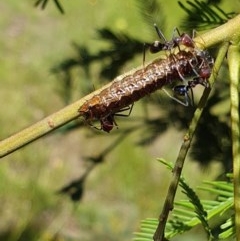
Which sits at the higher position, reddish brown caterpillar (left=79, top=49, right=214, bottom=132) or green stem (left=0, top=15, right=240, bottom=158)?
green stem (left=0, top=15, right=240, bottom=158)

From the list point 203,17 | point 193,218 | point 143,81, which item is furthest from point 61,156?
point 143,81

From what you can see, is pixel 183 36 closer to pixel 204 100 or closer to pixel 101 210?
pixel 204 100

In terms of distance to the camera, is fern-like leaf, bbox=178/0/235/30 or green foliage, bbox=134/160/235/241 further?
fern-like leaf, bbox=178/0/235/30

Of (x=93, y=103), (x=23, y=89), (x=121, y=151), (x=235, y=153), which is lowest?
(x=121, y=151)

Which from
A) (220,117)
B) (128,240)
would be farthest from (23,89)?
(220,117)

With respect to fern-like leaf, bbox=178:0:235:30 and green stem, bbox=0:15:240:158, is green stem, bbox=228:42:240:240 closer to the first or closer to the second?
green stem, bbox=0:15:240:158

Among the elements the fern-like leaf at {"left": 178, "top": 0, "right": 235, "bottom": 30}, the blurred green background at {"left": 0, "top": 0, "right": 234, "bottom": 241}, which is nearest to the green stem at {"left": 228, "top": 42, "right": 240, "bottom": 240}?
the fern-like leaf at {"left": 178, "top": 0, "right": 235, "bottom": 30}

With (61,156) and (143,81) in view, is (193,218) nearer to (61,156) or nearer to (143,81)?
(143,81)
